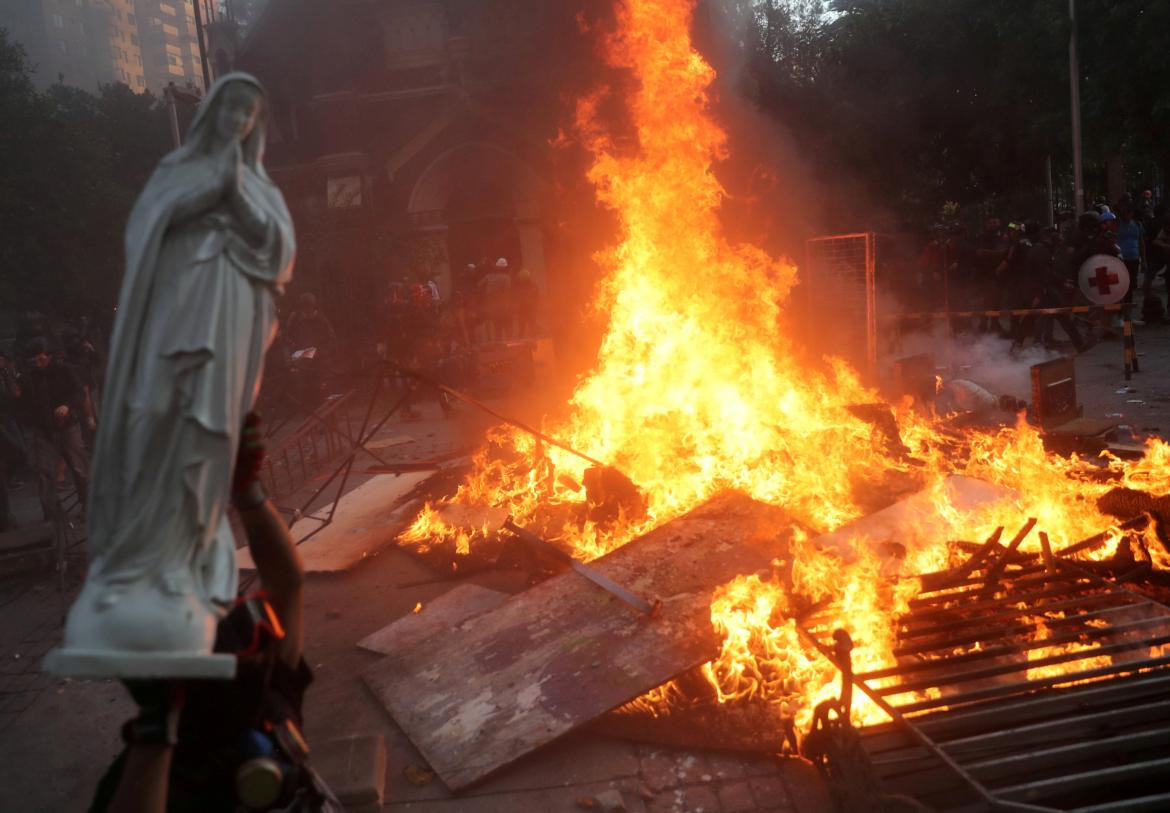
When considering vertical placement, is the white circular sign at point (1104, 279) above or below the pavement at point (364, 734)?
above

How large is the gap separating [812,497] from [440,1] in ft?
66.2

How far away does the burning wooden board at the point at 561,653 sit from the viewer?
4.47 meters

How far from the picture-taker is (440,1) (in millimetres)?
22516

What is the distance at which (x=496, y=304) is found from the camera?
704 inches

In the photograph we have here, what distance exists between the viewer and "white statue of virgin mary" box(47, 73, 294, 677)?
1.88 m

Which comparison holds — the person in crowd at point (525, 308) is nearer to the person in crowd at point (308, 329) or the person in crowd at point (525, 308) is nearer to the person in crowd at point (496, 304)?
the person in crowd at point (496, 304)

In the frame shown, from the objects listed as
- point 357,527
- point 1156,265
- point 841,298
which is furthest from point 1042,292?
point 357,527

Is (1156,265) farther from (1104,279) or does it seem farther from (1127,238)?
(1104,279)

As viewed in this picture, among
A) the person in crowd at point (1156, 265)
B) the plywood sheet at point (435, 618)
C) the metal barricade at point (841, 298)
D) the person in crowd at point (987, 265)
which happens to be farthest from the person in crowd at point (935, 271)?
the plywood sheet at point (435, 618)

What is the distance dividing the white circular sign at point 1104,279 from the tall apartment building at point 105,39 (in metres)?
71.9

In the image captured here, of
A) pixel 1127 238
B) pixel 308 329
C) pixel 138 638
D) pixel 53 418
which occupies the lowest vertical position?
pixel 53 418

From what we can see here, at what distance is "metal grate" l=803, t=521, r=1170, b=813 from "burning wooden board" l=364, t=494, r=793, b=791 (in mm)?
879

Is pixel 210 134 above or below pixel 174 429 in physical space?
above

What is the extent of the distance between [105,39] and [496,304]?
8618cm
